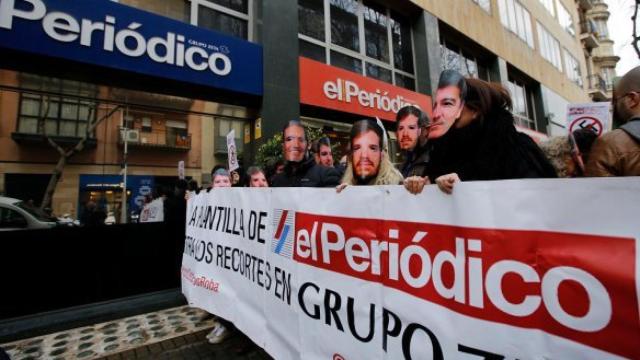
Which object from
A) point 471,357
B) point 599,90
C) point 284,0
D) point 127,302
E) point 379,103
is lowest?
point 127,302

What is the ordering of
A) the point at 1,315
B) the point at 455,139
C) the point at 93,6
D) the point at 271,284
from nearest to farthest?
the point at 455,139 < the point at 271,284 < the point at 1,315 < the point at 93,6

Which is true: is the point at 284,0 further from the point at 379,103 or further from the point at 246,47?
the point at 379,103

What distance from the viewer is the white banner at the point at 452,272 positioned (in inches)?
38.6

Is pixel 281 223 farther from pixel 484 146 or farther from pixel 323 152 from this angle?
pixel 323 152

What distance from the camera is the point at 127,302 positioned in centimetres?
427

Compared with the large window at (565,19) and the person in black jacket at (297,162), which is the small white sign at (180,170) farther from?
the large window at (565,19)

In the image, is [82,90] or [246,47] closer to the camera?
[82,90]

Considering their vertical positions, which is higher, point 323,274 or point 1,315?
point 323,274

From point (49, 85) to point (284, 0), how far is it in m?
4.89

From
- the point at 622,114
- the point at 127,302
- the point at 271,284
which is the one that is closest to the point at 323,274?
the point at 271,284

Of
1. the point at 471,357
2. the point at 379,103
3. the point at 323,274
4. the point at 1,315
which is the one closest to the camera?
the point at 471,357

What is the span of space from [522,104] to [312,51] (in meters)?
13.8

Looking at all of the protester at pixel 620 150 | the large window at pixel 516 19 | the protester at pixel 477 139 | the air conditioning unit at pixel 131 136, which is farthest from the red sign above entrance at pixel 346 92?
the large window at pixel 516 19

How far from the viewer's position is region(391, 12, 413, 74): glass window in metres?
10.2
